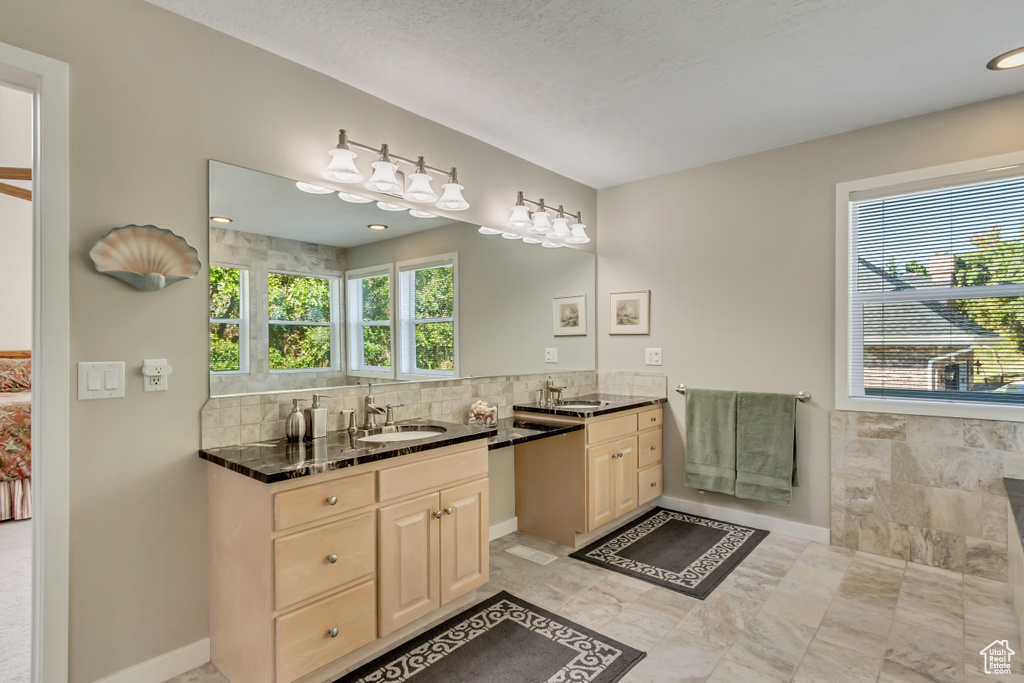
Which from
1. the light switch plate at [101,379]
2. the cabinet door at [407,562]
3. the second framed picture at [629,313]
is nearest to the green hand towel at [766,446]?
the second framed picture at [629,313]

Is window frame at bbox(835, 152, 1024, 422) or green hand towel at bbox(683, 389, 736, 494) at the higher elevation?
window frame at bbox(835, 152, 1024, 422)

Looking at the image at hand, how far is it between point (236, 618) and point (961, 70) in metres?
3.74

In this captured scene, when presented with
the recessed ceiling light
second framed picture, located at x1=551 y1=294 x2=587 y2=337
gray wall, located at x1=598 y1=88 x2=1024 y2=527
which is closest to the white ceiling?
the recessed ceiling light

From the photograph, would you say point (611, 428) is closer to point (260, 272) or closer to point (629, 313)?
point (629, 313)

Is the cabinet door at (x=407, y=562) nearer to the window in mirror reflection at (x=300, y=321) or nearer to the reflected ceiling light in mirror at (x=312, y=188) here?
the window in mirror reflection at (x=300, y=321)

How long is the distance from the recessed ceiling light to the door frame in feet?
11.7

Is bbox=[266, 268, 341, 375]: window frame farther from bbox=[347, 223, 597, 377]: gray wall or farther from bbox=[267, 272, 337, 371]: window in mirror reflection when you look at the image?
bbox=[347, 223, 597, 377]: gray wall

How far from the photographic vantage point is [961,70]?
7.78 ft

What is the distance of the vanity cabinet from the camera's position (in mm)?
1707

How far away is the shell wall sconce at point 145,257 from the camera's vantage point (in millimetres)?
1775

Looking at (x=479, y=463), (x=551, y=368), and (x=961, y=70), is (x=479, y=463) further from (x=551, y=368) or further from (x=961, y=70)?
(x=961, y=70)

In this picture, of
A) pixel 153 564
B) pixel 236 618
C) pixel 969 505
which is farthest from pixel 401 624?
pixel 969 505

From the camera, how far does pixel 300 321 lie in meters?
2.32

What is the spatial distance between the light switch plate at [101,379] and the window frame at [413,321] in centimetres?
114
